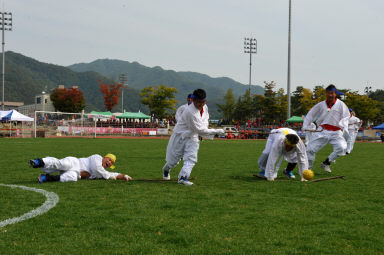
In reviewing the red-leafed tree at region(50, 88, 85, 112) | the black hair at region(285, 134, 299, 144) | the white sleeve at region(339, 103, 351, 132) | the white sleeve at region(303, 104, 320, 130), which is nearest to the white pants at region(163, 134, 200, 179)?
the black hair at region(285, 134, 299, 144)

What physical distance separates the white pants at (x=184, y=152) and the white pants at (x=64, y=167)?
75.6 inches

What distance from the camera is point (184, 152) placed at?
7.86 meters

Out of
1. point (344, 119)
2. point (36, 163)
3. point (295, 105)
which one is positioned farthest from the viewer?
point (295, 105)

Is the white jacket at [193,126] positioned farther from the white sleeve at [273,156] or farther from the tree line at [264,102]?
the tree line at [264,102]

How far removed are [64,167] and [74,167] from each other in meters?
0.26

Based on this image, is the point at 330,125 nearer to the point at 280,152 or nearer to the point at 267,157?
the point at 267,157

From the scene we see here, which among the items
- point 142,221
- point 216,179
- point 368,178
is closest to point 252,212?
point 142,221

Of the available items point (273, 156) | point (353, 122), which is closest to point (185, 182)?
point (273, 156)

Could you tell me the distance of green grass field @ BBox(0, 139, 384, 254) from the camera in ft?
12.1

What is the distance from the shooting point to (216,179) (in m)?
8.70

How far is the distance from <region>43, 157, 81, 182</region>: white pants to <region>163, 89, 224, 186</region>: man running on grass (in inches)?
75.2

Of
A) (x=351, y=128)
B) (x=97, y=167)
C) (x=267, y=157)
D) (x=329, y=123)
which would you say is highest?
(x=329, y=123)

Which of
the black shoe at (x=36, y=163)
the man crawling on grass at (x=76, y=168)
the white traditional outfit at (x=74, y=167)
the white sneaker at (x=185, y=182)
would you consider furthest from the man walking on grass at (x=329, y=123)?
the black shoe at (x=36, y=163)

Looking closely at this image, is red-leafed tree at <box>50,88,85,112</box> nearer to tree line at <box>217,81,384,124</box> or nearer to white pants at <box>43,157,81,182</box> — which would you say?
tree line at <box>217,81,384,124</box>
